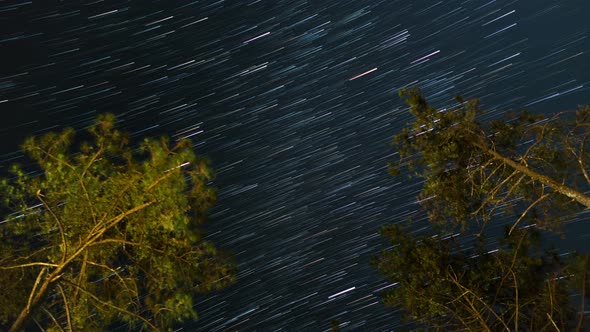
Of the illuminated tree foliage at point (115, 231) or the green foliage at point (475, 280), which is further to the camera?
the green foliage at point (475, 280)

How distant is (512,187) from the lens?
11.5 meters

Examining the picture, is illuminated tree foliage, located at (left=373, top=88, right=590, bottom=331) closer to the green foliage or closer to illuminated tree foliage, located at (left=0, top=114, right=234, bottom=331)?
the green foliage

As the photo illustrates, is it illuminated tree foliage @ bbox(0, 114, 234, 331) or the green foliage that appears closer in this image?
illuminated tree foliage @ bbox(0, 114, 234, 331)

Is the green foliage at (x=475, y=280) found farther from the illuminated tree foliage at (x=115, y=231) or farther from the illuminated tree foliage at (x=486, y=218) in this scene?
the illuminated tree foliage at (x=115, y=231)

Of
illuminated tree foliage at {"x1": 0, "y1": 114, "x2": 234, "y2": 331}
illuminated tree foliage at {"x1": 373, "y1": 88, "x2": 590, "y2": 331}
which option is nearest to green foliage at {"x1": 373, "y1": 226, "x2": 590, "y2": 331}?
illuminated tree foliage at {"x1": 373, "y1": 88, "x2": 590, "y2": 331}

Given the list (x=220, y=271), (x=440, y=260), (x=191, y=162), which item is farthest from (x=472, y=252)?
(x=191, y=162)

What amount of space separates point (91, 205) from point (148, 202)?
783 mm

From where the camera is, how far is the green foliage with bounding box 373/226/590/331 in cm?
1382

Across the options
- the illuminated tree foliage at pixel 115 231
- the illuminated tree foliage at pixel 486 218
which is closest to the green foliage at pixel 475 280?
Answer: the illuminated tree foliage at pixel 486 218

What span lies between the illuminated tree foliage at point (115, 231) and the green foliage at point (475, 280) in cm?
505

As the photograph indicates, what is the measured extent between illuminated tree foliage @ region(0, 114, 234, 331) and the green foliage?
505cm

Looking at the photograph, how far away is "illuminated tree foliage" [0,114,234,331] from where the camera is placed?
9.69m

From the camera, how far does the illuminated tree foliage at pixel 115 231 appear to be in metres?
9.69

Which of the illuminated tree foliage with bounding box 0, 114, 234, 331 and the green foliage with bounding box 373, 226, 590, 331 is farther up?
the illuminated tree foliage with bounding box 0, 114, 234, 331
